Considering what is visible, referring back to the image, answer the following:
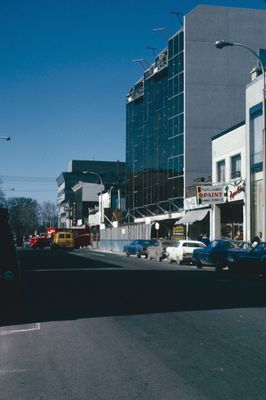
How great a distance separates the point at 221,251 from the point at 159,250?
1247cm

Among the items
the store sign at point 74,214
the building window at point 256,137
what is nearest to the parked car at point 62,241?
the building window at point 256,137

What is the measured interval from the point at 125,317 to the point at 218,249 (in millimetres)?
17794

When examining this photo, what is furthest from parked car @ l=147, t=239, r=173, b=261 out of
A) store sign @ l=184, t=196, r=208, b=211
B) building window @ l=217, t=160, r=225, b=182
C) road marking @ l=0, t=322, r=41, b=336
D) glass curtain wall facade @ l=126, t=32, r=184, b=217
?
road marking @ l=0, t=322, r=41, b=336

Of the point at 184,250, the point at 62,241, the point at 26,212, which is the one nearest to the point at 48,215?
the point at 26,212

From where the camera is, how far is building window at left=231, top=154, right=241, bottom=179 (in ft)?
140

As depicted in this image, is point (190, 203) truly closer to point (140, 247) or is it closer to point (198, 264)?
point (140, 247)

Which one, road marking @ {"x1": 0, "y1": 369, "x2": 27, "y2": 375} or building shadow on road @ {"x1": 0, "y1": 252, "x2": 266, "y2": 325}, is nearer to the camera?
road marking @ {"x1": 0, "y1": 369, "x2": 27, "y2": 375}

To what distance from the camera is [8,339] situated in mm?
9945

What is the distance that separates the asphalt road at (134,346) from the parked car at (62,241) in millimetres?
51529

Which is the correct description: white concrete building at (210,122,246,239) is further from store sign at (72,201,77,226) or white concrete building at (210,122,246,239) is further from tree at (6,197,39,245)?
tree at (6,197,39,245)

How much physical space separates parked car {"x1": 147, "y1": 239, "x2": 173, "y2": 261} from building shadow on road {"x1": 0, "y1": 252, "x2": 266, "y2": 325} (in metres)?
18.9

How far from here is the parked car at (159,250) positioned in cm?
4050

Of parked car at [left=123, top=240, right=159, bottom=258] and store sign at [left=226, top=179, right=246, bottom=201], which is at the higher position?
store sign at [left=226, top=179, right=246, bottom=201]

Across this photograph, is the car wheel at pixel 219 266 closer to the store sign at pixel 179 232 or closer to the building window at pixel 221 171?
the building window at pixel 221 171
